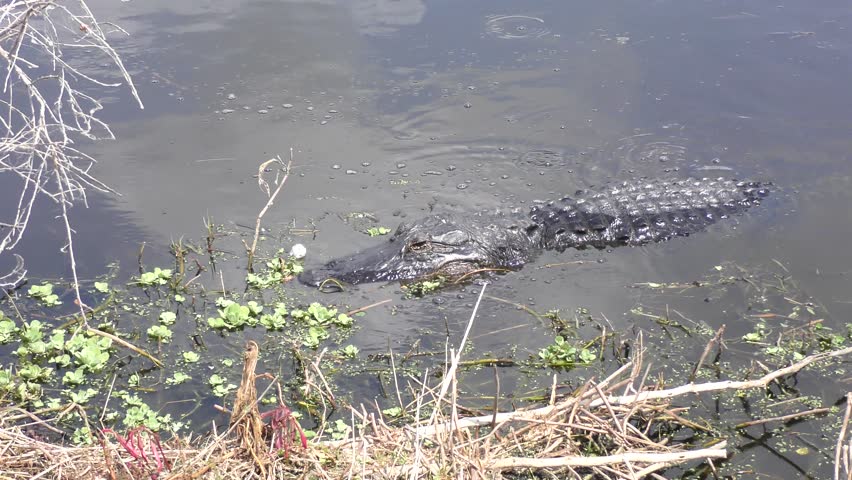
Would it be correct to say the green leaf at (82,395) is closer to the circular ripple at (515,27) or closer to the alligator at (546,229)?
the alligator at (546,229)

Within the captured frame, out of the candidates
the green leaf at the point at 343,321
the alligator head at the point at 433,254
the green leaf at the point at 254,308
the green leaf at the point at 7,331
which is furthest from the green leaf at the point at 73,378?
the alligator head at the point at 433,254

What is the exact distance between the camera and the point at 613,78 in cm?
852

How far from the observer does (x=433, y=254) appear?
6031mm

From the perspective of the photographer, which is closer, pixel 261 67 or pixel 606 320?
pixel 606 320

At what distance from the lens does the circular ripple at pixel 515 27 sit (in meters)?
9.26

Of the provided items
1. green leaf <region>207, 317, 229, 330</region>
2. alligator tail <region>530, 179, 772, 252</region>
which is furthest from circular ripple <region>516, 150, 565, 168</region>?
green leaf <region>207, 317, 229, 330</region>

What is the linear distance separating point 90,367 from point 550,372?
9.04ft

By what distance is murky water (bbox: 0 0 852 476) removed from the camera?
6102 mm

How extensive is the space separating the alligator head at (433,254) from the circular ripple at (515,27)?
3.71 m

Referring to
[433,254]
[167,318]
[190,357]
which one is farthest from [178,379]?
[433,254]

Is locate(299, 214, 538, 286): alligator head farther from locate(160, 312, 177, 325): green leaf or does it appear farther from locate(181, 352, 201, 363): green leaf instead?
locate(181, 352, 201, 363): green leaf

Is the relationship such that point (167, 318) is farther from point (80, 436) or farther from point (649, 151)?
point (649, 151)

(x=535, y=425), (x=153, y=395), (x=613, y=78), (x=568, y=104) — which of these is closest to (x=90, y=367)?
(x=153, y=395)

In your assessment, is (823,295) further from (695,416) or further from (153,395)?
(153,395)
